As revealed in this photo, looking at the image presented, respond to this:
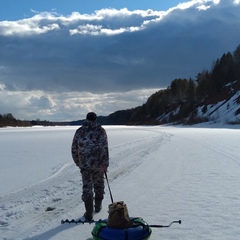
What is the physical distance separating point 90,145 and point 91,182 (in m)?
0.70

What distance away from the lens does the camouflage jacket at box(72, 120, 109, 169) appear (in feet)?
22.4

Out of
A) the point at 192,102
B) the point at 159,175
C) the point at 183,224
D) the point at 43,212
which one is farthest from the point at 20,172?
the point at 192,102

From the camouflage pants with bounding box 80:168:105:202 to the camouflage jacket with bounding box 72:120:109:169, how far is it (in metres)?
0.16

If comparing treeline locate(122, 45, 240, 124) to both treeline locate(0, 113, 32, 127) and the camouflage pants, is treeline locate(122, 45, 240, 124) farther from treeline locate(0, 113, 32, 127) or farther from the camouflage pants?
the camouflage pants


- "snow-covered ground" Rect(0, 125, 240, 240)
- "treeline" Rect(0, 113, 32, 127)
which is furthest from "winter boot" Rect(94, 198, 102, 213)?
"treeline" Rect(0, 113, 32, 127)

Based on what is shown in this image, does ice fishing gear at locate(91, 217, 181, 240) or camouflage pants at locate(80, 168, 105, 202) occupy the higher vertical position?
camouflage pants at locate(80, 168, 105, 202)

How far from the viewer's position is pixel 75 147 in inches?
273

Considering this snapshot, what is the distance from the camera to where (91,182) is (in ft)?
22.9

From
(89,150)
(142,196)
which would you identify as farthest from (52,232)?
(142,196)

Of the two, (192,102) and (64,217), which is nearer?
(64,217)

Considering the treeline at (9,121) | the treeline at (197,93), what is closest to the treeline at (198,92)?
the treeline at (197,93)

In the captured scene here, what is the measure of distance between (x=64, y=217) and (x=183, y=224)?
84.3 inches

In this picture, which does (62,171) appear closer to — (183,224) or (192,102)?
(183,224)

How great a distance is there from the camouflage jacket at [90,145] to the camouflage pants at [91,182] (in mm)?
159
